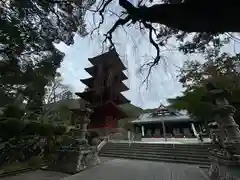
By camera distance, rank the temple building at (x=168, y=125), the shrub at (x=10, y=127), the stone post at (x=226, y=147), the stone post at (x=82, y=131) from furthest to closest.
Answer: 1. the temple building at (x=168, y=125)
2. the stone post at (x=82, y=131)
3. the shrub at (x=10, y=127)
4. the stone post at (x=226, y=147)

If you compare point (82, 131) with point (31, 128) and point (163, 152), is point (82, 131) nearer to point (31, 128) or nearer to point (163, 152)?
point (31, 128)

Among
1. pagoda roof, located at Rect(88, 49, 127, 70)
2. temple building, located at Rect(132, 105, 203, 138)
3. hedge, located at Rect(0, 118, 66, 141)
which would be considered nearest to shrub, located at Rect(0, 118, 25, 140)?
hedge, located at Rect(0, 118, 66, 141)

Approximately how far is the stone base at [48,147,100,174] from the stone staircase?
11.9 ft

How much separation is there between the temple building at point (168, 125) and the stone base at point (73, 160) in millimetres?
13951

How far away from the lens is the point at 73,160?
277 inches

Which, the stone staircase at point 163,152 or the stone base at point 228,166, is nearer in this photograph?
the stone base at point 228,166

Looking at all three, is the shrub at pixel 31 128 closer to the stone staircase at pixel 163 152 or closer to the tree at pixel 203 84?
the stone staircase at pixel 163 152

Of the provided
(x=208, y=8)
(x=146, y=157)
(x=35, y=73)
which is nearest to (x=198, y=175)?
(x=146, y=157)

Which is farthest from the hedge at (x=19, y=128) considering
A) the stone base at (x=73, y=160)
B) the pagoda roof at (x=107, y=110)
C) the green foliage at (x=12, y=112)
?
the pagoda roof at (x=107, y=110)

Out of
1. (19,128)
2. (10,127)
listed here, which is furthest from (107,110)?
(10,127)

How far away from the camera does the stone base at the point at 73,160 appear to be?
6781 millimetres

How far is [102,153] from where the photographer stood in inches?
465

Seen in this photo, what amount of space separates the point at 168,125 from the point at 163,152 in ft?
43.0

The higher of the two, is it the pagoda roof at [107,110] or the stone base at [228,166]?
the pagoda roof at [107,110]
